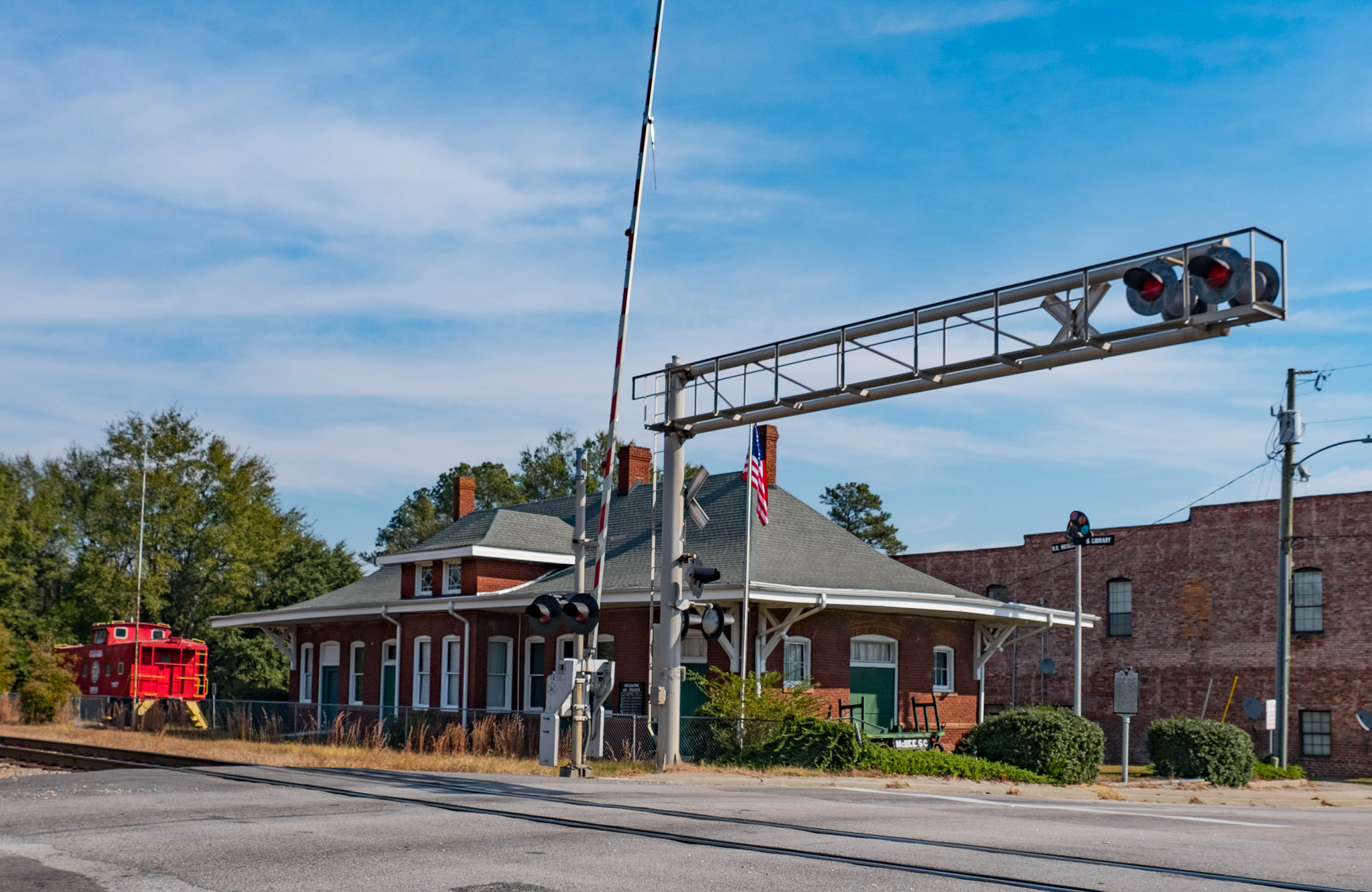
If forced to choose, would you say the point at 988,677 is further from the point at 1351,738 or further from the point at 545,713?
the point at 545,713

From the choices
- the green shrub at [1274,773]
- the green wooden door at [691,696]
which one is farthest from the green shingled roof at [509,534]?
the green shrub at [1274,773]

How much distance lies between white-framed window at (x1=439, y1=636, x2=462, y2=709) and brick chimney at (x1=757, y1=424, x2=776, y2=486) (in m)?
8.85

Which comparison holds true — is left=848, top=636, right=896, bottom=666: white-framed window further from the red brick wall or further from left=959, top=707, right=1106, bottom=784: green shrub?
left=959, top=707, right=1106, bottom=784: green shrub

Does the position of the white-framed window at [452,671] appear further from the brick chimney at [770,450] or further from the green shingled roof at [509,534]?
the brick chimney at [770,450]

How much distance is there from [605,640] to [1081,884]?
2102 centimetres

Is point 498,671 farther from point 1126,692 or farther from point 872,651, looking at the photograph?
point 1126,692

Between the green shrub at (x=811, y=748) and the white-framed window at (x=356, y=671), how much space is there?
1672cm

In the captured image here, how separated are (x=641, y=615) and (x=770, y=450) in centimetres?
610

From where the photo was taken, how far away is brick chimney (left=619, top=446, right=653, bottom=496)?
115 feet

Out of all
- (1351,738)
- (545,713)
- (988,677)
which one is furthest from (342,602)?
(1351,738)

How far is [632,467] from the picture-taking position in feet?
116

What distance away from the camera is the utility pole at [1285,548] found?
30.9 m

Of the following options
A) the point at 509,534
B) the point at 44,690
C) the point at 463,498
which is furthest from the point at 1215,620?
the point at 44,690

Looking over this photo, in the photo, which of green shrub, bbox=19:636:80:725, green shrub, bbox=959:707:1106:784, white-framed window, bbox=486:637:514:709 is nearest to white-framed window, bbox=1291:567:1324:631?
green shrub, bbox=959:707:1106:784
